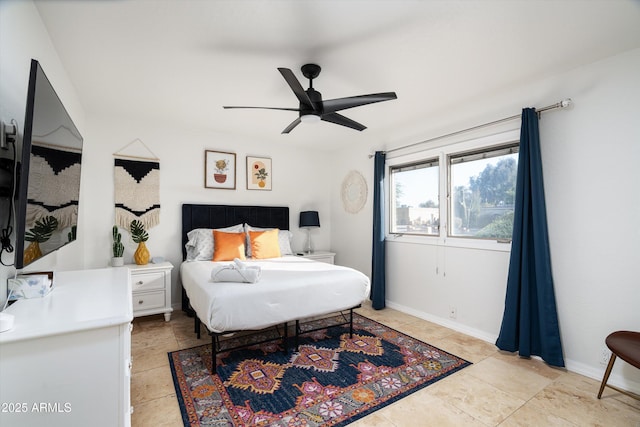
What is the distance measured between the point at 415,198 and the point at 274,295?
246cm

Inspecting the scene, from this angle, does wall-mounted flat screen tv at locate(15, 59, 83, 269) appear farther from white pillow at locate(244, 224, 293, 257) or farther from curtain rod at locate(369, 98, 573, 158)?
curtain rod at locate(369, 98, 573, 158)

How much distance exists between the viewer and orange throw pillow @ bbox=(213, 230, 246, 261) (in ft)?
12.4

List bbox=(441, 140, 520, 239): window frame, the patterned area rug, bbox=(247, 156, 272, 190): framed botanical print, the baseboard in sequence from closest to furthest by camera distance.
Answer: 1. the patterned area rug
2. the baseboard
3. bbox=(441, 140, 520, 239): window frame
4. bbox=(247, 156, 272, 190): framed botanical print

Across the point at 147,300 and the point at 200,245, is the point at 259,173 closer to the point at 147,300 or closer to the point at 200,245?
the point at 200,245

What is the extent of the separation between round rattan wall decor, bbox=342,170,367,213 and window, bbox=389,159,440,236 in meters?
0.50

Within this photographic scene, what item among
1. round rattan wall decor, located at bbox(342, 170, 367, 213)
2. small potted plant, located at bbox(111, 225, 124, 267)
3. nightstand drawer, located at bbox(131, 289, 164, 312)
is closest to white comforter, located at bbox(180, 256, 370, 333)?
nightstand drawer, located at bbox(131, 289, 164, 312)

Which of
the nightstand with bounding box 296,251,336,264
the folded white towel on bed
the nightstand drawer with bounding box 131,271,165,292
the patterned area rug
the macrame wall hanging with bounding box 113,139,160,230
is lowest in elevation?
the patterned area rug

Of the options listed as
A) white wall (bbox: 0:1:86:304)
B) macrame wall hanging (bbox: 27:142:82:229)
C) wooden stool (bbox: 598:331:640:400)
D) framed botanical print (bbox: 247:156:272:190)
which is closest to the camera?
macrame wall hanging (bbox: 27:142:82:229)

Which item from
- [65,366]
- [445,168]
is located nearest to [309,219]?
[445,168]

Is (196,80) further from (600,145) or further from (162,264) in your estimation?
(600,145)

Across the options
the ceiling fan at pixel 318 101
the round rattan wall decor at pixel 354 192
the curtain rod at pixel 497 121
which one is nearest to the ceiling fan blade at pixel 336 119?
the ceiling fan at pixel 318 101

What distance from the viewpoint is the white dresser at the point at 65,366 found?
104 cm

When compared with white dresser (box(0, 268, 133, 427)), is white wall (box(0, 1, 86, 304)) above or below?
above

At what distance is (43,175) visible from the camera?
1438mm
